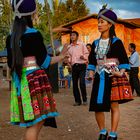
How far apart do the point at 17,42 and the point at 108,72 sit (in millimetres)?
2193

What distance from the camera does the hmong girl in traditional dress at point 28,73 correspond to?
4.81 meters

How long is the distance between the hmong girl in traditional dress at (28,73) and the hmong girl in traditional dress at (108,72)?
1789mm

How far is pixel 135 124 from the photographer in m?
8.54

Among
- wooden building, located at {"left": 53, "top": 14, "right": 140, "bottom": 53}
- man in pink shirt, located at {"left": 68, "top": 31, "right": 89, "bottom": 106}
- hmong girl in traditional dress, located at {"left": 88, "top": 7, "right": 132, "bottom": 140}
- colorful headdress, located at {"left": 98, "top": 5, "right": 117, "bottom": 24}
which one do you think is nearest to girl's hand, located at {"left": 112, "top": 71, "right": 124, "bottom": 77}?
hmong girl in traditional dress, located at {"left": 88, "top": 7, "right": 132, "bottom": 140}

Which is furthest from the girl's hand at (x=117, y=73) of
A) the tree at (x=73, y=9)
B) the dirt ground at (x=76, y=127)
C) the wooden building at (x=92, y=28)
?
the tree at (x=73, y=9)

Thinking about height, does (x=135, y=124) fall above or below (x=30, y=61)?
below

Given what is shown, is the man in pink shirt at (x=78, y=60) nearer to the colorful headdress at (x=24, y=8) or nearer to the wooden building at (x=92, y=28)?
the colorful headdress at (x=24, y=8)

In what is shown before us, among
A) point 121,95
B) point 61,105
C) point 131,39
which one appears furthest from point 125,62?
point 131,39

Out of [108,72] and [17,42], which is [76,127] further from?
[17,42]

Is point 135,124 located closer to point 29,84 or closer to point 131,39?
point 29,84

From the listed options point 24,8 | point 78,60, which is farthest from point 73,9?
point 24,8

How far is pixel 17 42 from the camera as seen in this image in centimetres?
478

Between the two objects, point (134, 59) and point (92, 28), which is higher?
point (92, 28)

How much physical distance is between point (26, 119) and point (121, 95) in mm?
2170
